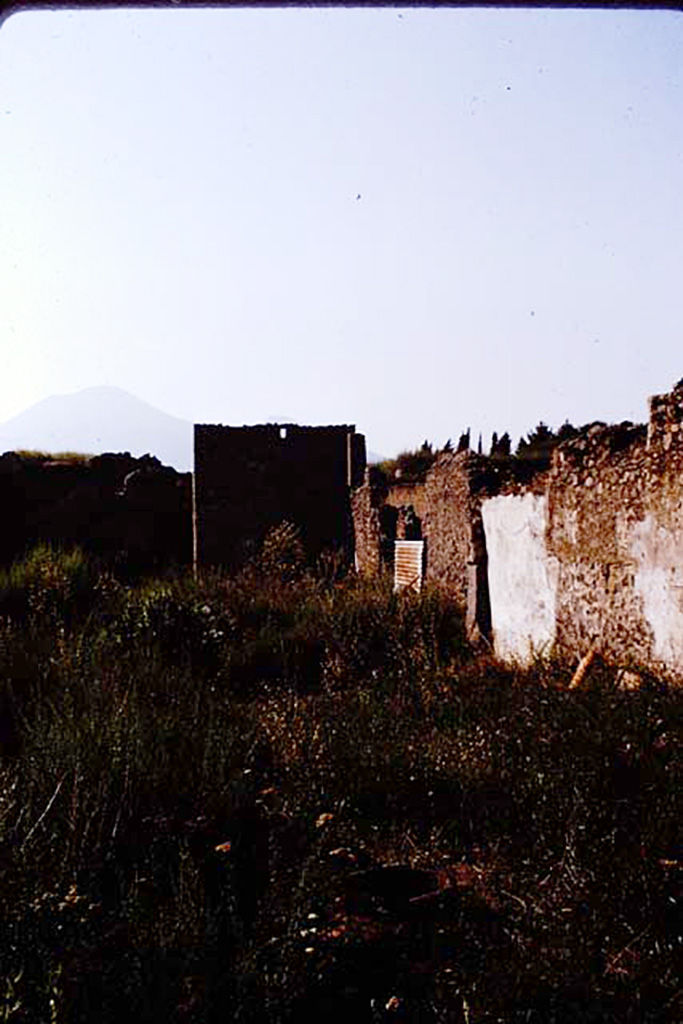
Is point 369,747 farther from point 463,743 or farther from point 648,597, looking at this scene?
point 648,597

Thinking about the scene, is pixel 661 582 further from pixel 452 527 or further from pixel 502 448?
pixel 502 448

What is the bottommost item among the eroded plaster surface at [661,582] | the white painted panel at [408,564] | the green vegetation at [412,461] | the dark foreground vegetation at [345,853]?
the dark foreground vegetation at [345,853]

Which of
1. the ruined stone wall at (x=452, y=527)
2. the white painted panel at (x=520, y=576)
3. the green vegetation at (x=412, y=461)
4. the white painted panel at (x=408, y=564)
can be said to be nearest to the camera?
the white painted panel at (x=520, y=576)

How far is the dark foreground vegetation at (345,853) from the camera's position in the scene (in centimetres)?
320

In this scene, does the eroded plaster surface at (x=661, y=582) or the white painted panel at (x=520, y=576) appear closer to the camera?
the eroded plaster surface at (x=661, y=582)

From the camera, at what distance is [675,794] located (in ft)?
15.6

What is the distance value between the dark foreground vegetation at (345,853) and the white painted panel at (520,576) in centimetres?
126

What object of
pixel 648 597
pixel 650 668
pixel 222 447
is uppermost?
pixel 222 447

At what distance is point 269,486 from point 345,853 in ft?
49.3

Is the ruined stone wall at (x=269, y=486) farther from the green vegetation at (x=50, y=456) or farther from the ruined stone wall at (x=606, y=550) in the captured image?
the ruined stone wall at (x=606, y=550)

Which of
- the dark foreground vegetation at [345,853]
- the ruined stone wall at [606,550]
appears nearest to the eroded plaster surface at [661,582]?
the ruined stone wall at [606,550]

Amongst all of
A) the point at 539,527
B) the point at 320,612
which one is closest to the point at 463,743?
the point at 539,527

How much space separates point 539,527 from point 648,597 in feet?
7.60

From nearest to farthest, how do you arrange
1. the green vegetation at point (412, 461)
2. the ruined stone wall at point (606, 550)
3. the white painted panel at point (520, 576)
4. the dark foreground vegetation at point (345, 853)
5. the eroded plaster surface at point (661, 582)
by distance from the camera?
the dark foreground vegetation at point (345, 853) → the eroded plaster surface at point (661, 582) → the ruined stone wall at point (606, 550) → the white painted panel at point (520, 576) → the green vegetation at point (412, 461)
